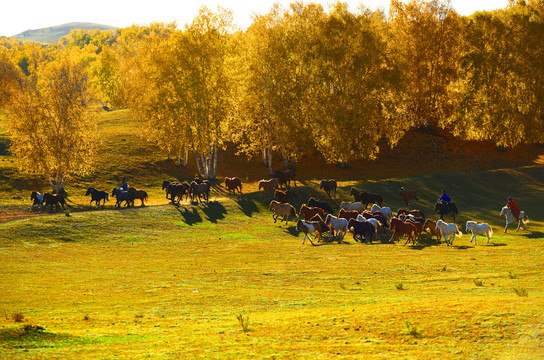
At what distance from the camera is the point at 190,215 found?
39.5 m

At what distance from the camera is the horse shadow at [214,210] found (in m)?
39.3

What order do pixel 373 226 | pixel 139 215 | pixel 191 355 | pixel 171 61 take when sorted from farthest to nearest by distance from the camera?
pixel 171 61
pixel 139 215
pixel 373 226
pixel 191 355

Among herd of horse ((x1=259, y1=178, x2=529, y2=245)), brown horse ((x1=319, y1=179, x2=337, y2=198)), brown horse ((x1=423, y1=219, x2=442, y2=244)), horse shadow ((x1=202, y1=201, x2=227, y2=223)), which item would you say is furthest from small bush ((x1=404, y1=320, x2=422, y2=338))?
brown horse ((x1=319, y1=179, x2=337, y2=198))

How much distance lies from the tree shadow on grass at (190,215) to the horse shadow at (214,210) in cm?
82

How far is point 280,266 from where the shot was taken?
2447 cm

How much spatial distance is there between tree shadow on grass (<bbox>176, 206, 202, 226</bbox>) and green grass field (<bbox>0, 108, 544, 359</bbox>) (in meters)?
0.10

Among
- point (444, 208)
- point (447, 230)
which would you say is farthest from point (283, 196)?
point (447, 230)

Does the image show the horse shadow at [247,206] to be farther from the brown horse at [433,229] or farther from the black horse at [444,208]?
the brown horse at [433,229]

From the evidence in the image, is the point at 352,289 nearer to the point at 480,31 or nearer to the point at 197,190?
the point at 197,190

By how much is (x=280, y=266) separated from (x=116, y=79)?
309 ft

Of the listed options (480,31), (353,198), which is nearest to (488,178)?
(353,198)

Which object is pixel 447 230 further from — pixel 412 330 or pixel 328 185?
pixel 412 330

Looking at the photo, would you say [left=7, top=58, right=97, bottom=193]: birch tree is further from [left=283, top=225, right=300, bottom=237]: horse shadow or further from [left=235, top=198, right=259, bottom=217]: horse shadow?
[left=283, top=225, right=300, bottom=237]: horse shadow

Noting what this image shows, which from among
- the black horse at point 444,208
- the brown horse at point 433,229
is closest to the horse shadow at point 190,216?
the brown horse at point 433,229
